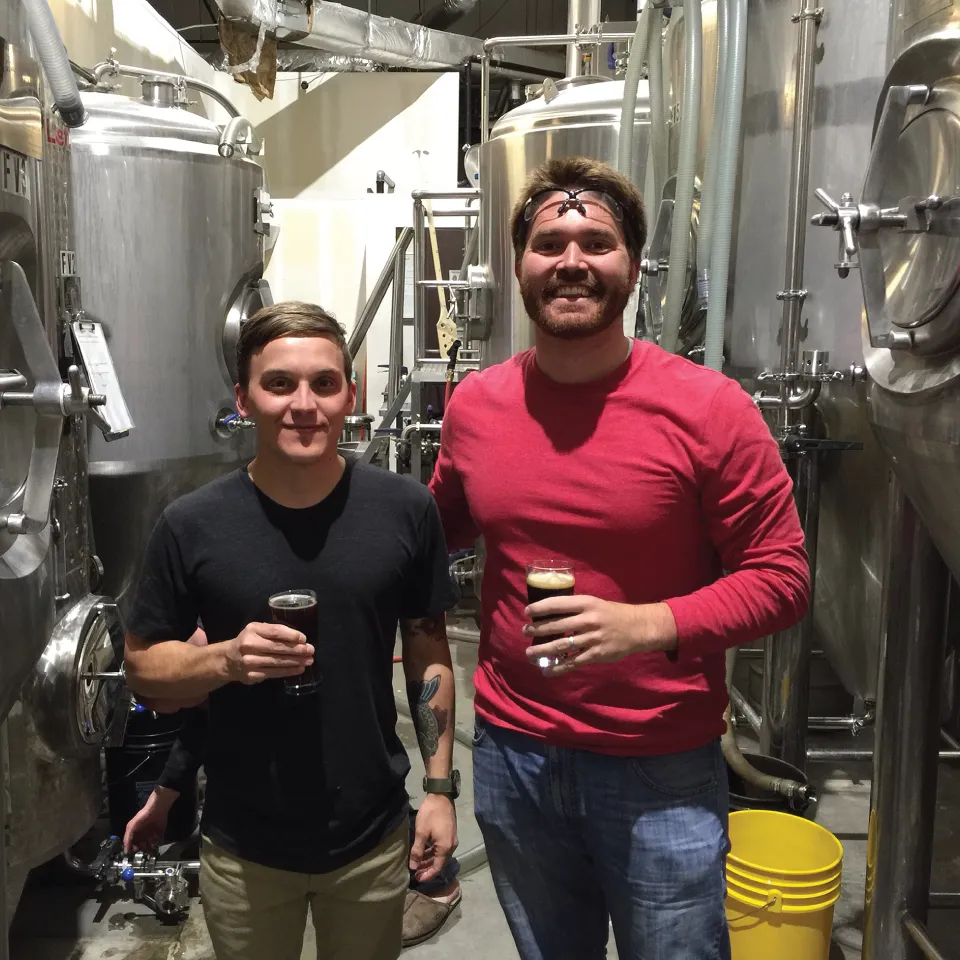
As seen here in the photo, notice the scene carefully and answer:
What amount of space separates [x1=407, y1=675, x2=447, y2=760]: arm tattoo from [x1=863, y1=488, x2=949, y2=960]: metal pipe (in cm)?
92

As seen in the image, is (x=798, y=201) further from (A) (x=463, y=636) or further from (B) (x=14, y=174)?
(A) (x=463, y=636)

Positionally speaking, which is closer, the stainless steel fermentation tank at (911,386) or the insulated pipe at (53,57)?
the stainless steel fermentation tank at (911,386)

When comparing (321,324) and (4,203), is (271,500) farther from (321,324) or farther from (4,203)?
(4,203)

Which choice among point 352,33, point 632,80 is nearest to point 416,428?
point 632,80

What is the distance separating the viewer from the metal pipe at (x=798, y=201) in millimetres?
2344

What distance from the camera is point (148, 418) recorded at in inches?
104

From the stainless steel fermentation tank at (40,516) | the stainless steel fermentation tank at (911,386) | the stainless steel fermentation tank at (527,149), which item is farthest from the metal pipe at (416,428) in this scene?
the stainless steel fermentation tank at (911,386)

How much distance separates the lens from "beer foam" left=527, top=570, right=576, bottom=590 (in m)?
1.15

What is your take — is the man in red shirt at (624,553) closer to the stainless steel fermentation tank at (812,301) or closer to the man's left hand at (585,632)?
the man's left hand at (585,632)

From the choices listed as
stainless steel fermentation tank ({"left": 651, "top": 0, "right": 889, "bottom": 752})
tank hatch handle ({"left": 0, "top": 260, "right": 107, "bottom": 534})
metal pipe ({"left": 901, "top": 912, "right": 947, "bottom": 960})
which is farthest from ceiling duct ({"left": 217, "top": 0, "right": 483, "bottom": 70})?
metal pipe ({"left": 901, "top": 912, "right": 947, "bottom": 960})

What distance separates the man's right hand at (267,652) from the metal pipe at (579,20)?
309 cm

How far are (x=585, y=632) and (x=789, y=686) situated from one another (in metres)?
1.81

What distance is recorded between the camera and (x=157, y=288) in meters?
2.61

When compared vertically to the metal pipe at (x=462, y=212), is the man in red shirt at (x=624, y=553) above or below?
below
